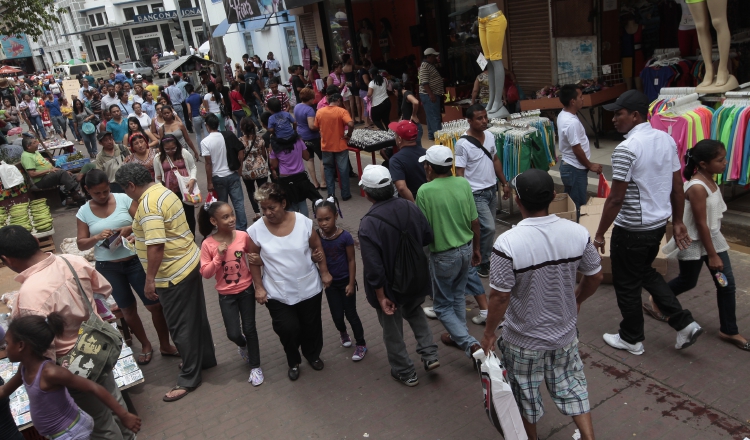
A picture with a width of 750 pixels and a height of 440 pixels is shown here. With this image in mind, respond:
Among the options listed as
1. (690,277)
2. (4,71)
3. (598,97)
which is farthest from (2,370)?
(4,71)

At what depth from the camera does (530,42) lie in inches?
443

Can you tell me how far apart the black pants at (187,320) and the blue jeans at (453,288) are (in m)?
1.96

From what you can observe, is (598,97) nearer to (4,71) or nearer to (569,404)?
(569,404)

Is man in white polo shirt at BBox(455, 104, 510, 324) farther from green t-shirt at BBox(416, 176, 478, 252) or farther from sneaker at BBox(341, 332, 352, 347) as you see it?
sneaker at BBox(341, 332, 352, 347)

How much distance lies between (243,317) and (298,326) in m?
0.50

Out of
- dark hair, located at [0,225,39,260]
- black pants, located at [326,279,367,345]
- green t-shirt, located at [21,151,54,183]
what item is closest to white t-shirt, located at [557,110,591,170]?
black pants, located at [326,279,367,345]

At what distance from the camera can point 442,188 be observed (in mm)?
4430

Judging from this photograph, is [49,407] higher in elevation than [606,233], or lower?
higher

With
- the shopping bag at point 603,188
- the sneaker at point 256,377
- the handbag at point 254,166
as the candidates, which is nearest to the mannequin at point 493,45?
the shopping bag at point 603,188

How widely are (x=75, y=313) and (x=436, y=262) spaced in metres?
2.55

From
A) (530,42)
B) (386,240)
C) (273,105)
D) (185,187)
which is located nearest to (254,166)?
(273,105)

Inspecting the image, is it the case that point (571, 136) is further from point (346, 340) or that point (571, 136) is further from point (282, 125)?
point (282, 125)

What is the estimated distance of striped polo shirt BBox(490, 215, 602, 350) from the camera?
2986 mm

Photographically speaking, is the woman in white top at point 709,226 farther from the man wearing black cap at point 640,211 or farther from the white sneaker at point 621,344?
the white sneaker at point 621,344
